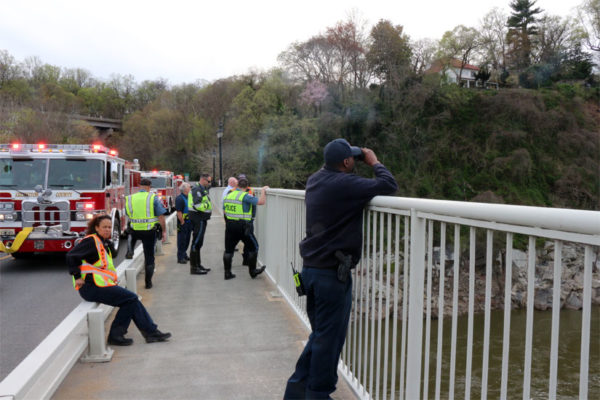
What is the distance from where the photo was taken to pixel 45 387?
324 cm

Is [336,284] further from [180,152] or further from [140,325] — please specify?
[180,152]

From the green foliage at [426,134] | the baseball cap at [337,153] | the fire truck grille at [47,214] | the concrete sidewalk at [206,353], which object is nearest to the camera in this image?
the baseball cap at [337,153]

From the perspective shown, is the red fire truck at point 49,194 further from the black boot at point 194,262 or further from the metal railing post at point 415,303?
the metal railing post at point 415,303

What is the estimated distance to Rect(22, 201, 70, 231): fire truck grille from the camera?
9.91 meters

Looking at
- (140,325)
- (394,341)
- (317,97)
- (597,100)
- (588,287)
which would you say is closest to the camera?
(588,287)

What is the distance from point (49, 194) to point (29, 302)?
325 centimetres

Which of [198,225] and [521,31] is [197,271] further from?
[521,31]

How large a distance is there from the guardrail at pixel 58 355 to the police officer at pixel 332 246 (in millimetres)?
1811

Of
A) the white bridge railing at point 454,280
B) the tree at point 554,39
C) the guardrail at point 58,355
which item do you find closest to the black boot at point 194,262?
the guardrail at point 58,355

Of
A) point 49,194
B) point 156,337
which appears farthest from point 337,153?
point 49,194

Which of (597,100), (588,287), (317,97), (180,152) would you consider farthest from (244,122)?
(588,287)

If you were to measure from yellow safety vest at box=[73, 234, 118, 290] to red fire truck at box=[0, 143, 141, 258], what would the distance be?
20.0ft

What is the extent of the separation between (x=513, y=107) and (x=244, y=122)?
3055 cm

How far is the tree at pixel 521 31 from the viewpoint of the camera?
215 ft
